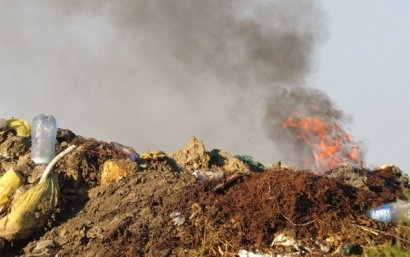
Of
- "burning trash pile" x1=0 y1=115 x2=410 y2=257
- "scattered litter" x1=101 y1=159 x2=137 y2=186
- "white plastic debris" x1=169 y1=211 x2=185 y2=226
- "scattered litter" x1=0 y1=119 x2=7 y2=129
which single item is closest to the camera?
"burning trash pile" x1=0 y1=115 x2=410 y2=257

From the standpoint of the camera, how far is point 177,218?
23.5 ft

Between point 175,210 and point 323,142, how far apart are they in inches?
327

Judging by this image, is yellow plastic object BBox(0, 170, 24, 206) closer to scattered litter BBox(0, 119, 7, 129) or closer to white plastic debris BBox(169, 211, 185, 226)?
white plastic debris BBox(169, 211, 185, 226)

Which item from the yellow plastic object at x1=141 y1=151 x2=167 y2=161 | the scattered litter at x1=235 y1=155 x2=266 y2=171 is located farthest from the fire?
the yellow plastic object at x1=141 y1=151 x2=167 y2=161

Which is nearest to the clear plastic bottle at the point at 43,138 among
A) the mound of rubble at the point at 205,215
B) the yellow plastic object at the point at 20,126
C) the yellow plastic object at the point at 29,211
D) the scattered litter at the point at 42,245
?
the mound of rubble at the point at 205,215

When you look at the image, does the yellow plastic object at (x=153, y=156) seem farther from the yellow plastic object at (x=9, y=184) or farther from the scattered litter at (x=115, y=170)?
the yellow plastic object at (x=9, y=184)

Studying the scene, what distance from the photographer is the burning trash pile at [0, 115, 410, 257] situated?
6.59 metres

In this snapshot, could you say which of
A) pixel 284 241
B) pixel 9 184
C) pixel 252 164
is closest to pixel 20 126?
pixel 9 184

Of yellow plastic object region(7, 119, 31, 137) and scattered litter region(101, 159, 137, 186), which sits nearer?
scattered litter region(101, 159, 137, 186)

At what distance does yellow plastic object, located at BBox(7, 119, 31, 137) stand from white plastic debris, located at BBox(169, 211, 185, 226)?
15.8 ft

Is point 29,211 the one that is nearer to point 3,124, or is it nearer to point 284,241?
point 284,241

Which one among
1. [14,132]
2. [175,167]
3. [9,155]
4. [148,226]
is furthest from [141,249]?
[14,132]

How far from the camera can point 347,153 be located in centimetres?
1452

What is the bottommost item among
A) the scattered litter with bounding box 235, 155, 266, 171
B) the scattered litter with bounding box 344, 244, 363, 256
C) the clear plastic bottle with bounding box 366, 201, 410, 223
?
the scattered litter with bounding box 344, 244, 363, 256
